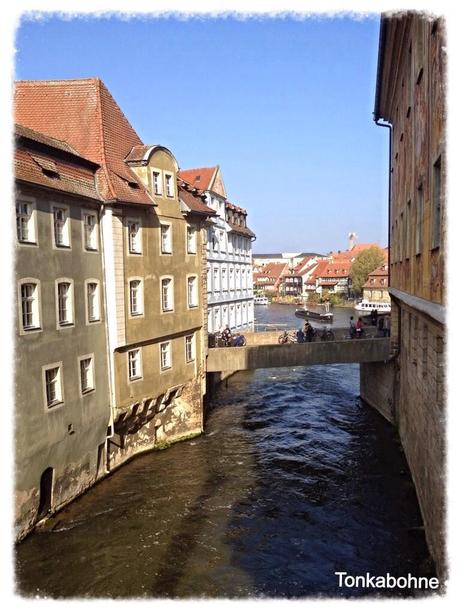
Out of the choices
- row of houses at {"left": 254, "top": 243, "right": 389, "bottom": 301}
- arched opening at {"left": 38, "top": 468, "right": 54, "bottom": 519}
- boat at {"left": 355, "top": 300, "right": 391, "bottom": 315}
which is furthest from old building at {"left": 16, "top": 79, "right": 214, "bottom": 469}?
row of houses at {"left": 254, "top": 243, "right": 389, "bottom": 301}

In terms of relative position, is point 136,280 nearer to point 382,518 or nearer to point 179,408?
point 179,408

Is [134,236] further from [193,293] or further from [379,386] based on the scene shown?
[379,386]

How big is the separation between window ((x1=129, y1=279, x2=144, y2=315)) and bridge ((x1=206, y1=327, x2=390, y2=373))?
6428 mm

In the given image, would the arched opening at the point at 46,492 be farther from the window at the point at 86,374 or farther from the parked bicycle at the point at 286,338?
the parked bicycle at the point at 286,338

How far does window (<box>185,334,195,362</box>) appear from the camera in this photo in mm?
23344

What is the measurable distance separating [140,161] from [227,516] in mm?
13449

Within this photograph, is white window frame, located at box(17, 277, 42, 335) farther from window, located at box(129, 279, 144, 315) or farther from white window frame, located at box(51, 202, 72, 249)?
window, located at box(129, 279, 144, 315)

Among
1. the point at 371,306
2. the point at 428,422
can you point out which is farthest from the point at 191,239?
the point at 371,306

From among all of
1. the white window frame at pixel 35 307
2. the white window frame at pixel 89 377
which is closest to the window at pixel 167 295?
the white window frame at pixel 89 377

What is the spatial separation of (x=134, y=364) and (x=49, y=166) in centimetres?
805

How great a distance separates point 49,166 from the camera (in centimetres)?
1518

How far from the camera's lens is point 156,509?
1647 centimetres

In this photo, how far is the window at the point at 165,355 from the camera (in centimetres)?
2155
